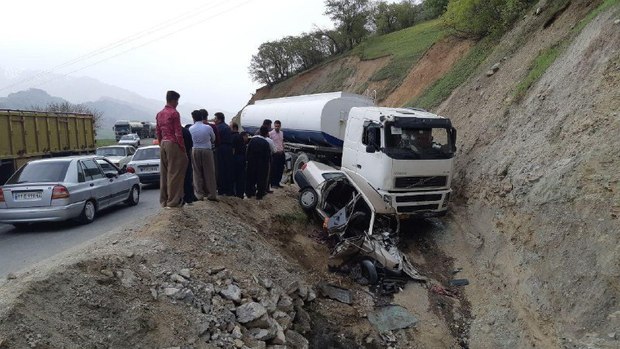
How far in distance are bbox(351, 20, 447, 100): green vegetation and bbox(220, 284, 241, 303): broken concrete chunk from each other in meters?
22.3

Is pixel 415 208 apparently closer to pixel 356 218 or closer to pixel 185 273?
pixel 356 218

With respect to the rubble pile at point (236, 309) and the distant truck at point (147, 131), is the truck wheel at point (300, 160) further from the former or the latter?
the distant truck at point (147, 131)

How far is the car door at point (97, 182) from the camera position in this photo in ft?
32.5

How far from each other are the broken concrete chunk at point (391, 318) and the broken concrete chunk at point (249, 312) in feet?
7.50

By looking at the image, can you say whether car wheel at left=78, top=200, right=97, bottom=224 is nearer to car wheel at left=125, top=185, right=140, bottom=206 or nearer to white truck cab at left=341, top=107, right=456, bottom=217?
car wheel at left=125, top=185, right=140, bottom=206

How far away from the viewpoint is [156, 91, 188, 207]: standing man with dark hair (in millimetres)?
6941

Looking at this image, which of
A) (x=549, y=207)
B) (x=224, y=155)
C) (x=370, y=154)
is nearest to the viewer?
(x=549, y=207)

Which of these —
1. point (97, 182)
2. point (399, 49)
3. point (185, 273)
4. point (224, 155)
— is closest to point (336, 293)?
point (185, 273)

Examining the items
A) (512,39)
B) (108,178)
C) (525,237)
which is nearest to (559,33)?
(512,39)

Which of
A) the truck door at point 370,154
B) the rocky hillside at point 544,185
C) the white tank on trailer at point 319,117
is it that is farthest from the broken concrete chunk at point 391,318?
the white tank on trailer at point 319,117

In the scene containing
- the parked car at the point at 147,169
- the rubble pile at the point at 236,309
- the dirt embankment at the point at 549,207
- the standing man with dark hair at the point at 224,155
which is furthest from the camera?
the parked car at the point at 147,169

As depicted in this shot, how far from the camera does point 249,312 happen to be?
539 centimetres

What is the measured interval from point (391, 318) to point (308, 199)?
12.6 feet

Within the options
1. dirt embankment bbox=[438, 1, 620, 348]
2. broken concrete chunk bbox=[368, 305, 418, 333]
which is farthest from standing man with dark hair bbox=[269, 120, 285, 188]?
broken concrete chunk bbox=[368, 305, 418, 333]
